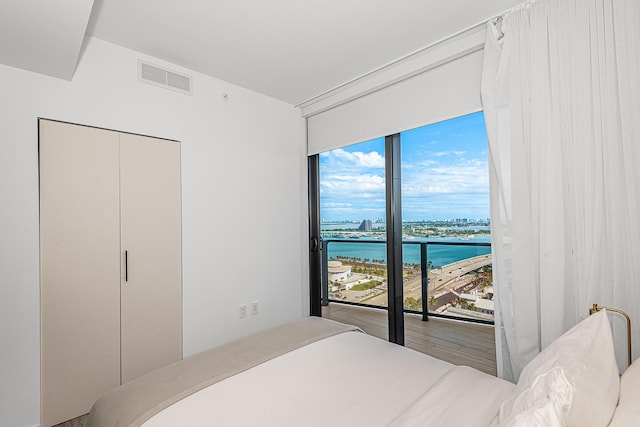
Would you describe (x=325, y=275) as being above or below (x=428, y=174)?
below

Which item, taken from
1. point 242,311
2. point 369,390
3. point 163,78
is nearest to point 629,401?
point 369,390

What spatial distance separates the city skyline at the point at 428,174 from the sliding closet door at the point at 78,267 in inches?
84.7

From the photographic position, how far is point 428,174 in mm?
2928

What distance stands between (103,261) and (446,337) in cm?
291

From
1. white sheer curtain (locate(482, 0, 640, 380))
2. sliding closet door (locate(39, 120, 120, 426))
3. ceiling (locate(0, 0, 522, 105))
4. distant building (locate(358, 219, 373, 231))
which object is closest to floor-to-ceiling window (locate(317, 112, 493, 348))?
distant building (locate(358, 219, 373, 231))

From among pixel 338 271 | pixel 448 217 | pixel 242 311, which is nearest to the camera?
pixel 448 217

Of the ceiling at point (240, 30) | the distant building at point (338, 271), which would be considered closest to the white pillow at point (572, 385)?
the ceiling at point (240, 30)

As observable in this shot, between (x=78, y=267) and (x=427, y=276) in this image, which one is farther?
(x=427, y=276)

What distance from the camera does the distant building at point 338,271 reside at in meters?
3.60

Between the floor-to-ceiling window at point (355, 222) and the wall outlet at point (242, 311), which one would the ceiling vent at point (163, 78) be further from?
the wall outlet at point (242, 311)

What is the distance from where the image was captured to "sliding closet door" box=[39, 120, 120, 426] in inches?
85.2

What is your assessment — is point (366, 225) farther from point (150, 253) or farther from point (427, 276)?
point (150, 253)

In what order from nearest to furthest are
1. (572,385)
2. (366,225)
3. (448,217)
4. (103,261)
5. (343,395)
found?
(572,385)
(343,395)
(103,261)
(448,217)
(366,225)

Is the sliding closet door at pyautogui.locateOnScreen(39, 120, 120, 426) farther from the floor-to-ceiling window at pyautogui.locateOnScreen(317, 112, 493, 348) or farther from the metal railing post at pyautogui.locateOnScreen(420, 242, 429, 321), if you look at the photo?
the metal railing post at pyautogui.locateOnScreen(420, 242, 429, 321)
